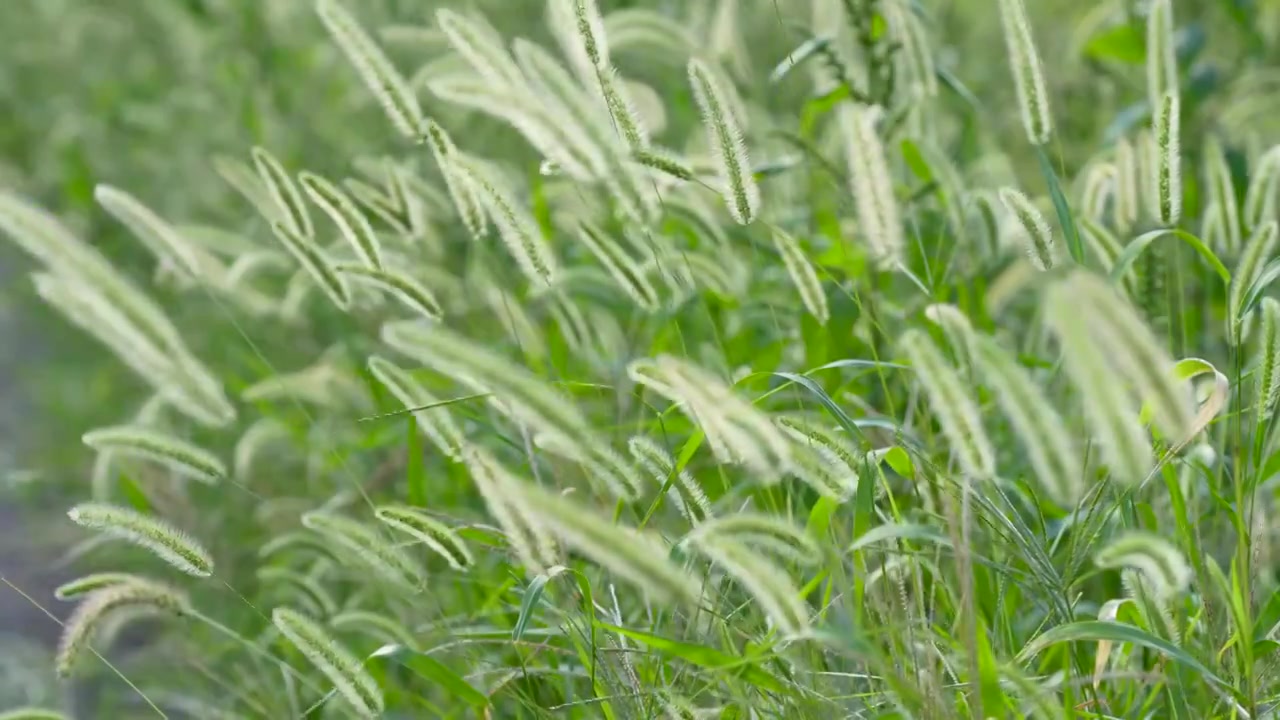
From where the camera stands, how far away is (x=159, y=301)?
14.3ft

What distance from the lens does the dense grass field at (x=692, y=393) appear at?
137cm

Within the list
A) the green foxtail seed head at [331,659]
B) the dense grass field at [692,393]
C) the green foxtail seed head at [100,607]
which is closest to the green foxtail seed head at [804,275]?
the dense grass field at [692,393]

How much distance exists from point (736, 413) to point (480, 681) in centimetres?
73

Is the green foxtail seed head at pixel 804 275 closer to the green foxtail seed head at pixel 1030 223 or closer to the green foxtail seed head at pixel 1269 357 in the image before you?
the green foxtail seed head at pixel 1030 223

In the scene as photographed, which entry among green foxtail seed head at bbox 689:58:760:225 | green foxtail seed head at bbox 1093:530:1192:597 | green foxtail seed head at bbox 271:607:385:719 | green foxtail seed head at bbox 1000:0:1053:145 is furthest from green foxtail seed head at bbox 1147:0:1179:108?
green foxtail seed head at bbox 271:607:385:719

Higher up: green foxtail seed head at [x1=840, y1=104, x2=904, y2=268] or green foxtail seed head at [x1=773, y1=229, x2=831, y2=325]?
green foxtail seed head at [x1=840, y1=104, x2=904, y2=268]

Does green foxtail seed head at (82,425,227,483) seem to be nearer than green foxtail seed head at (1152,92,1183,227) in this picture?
No

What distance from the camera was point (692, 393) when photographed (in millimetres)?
1296

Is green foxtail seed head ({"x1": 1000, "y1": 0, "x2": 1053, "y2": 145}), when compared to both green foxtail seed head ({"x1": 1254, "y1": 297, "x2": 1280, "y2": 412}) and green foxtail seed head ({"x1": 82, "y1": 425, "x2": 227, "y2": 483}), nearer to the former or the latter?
green foxtail seed head ({"x1": 1254, "y1": 297, "x2": 1280, "y2": 412})

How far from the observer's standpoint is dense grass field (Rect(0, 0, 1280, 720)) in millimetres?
1371

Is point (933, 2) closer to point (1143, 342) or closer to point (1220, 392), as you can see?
point (1220, 392)

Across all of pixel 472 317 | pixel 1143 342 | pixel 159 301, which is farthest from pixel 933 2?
pixel 1143 342

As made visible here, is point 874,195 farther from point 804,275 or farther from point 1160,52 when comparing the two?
point 1160,52

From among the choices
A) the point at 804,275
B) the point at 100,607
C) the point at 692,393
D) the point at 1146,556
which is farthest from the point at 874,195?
the point at 100,607
